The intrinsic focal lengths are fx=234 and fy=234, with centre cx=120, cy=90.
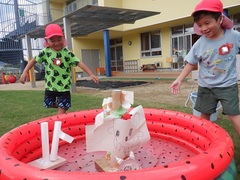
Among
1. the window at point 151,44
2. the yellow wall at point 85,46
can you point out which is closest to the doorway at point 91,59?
the yellow wall at point 85,46

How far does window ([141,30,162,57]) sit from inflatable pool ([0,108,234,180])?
11.9 m

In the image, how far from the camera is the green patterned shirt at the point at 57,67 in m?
2.64

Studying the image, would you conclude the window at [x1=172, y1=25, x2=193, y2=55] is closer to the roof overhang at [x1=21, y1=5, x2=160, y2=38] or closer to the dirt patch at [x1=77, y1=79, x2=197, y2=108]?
the roof overhang at [x1=21, y1=5, x2=160, y2=38]

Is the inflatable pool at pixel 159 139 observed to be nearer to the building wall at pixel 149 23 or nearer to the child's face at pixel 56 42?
the child's face at pixel 56 42

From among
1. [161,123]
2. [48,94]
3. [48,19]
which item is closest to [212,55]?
[161,123]

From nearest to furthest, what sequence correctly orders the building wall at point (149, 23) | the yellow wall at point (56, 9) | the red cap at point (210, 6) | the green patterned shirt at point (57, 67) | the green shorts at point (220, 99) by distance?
the red cap at point (210, 6) < the green shorts at point (220, 99) < the green patterned shirt at point (57, 67) < the building wall at point (149, 23) < the yellow wall at point (56, 9)

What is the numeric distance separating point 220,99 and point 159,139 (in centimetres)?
68

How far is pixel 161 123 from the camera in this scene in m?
2.19

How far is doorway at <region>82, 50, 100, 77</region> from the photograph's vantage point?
16486 mm

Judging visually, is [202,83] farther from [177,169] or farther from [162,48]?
[162,48]

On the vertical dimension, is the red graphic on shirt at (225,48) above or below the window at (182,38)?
below

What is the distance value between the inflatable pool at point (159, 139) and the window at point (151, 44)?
39.2 ft

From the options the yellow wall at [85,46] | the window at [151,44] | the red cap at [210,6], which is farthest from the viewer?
the yellow wall at [85,46]

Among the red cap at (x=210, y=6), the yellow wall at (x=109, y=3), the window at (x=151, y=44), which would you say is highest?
the yellow wall at (x=109, y=3)
